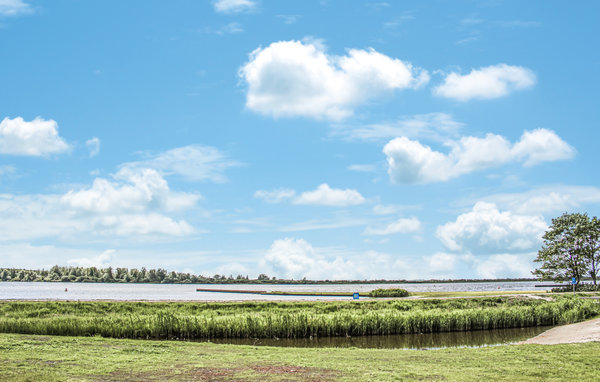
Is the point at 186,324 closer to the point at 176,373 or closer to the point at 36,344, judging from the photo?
the point at 36,344

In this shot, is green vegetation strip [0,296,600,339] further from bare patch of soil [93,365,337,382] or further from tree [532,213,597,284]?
tree [532,213,597,284]

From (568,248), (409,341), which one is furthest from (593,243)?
(409,341)

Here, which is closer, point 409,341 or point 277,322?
point 409,341

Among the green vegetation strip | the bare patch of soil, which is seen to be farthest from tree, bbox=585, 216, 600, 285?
the bare patch of soil

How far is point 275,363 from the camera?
19109 mm

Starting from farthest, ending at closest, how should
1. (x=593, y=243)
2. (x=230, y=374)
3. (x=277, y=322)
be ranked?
1. (x=593, y=243)
2. (x=277, y=322)
3. (x=230, y=374)

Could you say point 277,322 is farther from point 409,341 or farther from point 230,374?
point 230,374

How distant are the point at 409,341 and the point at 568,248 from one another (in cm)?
6477

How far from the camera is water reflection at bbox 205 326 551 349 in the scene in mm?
31688

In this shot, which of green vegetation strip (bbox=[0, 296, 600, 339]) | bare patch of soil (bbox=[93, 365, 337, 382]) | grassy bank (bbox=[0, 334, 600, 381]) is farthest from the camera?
green vegetation strip (bbox=[0, 296, 600, 339])

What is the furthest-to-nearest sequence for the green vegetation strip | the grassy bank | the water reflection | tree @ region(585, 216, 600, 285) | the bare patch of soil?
tree @ region(585, 216, 600, 285) < the green vegetation strip < the water reflection < the grassy bank < the bare patch of soil

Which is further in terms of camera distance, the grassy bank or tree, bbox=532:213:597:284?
tree, bbox=532:213:597:284

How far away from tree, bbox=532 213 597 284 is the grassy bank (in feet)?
230

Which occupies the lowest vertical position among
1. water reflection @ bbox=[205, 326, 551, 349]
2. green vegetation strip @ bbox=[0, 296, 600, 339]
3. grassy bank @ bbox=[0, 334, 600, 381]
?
water reflection @ bbox=[205, 326, 551, 349]
